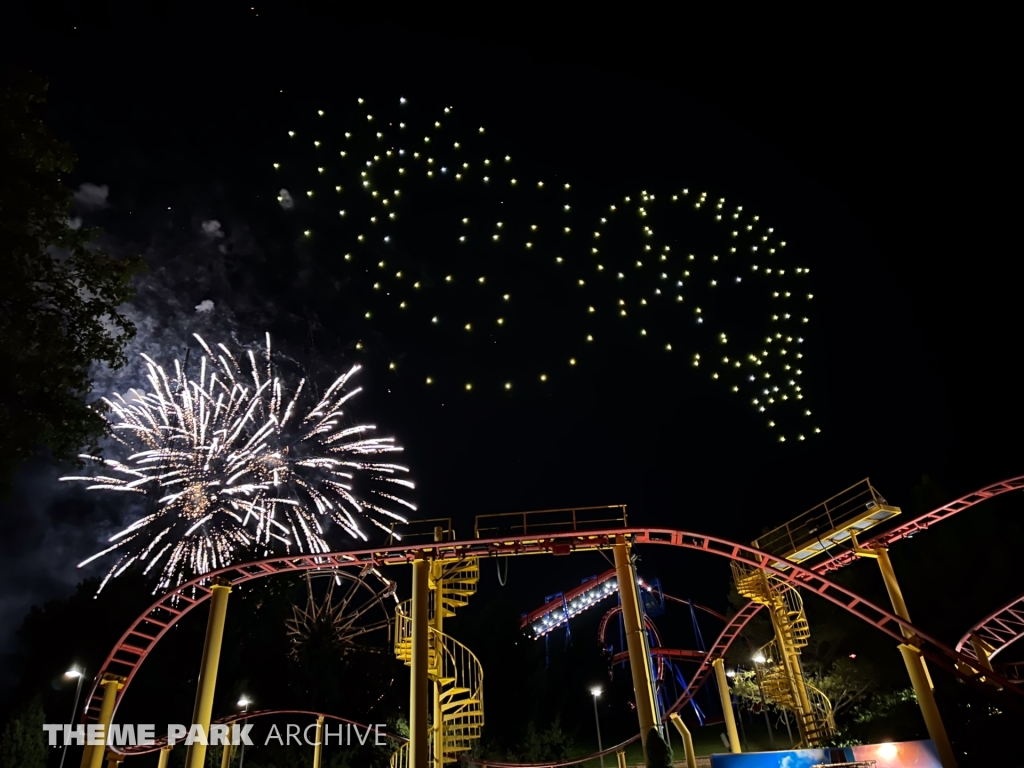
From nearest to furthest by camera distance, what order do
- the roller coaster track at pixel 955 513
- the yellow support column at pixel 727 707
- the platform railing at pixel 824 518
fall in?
1. the roller coaster track at pixel 955 513
2. the platform railing at pixel 824 518
3. the yellow support column at pixel 727 707

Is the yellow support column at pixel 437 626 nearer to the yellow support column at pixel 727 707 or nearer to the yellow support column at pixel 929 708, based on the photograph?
the yellow support column at pixel 727 707

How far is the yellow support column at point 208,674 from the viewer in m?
15.7

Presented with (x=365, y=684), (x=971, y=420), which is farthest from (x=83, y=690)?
(x=971, y=420)

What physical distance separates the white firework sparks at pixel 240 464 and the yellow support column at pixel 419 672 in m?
8.63

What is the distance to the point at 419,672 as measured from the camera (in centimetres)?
1598

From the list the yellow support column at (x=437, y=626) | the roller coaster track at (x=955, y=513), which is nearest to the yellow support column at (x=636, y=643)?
the yellow support column at (x=437, y=626)

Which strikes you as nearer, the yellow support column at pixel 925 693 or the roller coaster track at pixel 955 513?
the yellow support column at pixel 925 693

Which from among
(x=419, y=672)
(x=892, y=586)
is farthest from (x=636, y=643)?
(x=892, y=586)

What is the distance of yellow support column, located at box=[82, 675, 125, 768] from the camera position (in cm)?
1634

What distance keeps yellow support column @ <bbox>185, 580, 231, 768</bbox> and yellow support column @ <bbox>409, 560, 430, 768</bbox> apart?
15.8ft

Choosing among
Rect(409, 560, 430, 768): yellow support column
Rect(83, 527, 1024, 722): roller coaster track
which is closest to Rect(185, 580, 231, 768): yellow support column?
Rect(83, 527, 1024, 722): roller coaster track

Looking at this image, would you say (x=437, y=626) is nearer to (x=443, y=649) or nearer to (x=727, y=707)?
(x=443, y=649)

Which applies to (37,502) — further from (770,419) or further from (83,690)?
(770,419)

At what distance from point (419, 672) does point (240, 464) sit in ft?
49.5
